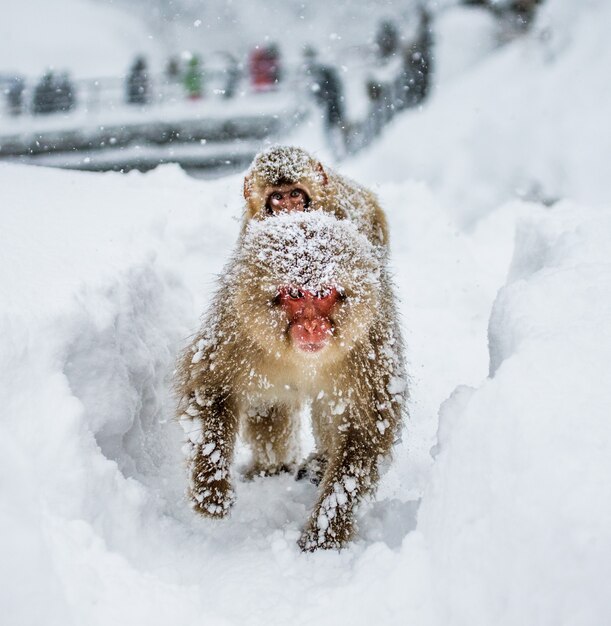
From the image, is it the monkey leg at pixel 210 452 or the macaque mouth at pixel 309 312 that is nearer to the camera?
the macaque mouth at pixel 309 312

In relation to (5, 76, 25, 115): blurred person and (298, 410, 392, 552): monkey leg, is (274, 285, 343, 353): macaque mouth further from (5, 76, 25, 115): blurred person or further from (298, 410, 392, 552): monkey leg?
(5, 76, 25, 115): blurred person

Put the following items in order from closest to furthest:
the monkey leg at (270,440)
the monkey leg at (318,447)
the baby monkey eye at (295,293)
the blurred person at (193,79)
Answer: the baby monkey eye at (295,293) → the monkey leg at (318,447) → the monkey leg at (270,440) → the blurred person at (193,79)

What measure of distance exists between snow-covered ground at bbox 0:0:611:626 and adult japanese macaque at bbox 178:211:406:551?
7.5 inches

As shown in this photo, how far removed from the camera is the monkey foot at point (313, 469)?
278cm

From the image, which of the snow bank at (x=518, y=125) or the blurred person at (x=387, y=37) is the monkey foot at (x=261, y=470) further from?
the blurred person at (x=387, y=37)

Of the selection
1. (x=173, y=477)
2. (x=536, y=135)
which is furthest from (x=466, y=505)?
(x=536, y=135)

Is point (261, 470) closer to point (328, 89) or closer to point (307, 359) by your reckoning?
point (307, 359)

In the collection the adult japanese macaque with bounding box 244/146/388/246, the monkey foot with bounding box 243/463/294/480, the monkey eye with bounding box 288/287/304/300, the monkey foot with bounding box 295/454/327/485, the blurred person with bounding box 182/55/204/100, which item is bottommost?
the monkey foot with bounding box 243/463/294/480

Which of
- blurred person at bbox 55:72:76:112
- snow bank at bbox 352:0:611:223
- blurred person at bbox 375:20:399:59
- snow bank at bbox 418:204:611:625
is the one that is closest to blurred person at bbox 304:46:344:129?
blurred person at bbox 375:20:399:59

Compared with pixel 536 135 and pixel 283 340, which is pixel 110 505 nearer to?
pixel 283 340

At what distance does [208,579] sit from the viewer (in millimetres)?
1951

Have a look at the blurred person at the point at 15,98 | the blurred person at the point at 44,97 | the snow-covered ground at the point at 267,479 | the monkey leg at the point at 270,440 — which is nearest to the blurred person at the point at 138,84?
the blurred person at the point at 44,97

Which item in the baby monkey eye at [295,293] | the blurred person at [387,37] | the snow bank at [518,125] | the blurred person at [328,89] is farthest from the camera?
the snow bank at [518,125]

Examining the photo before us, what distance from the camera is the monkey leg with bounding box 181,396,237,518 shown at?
2.22m
